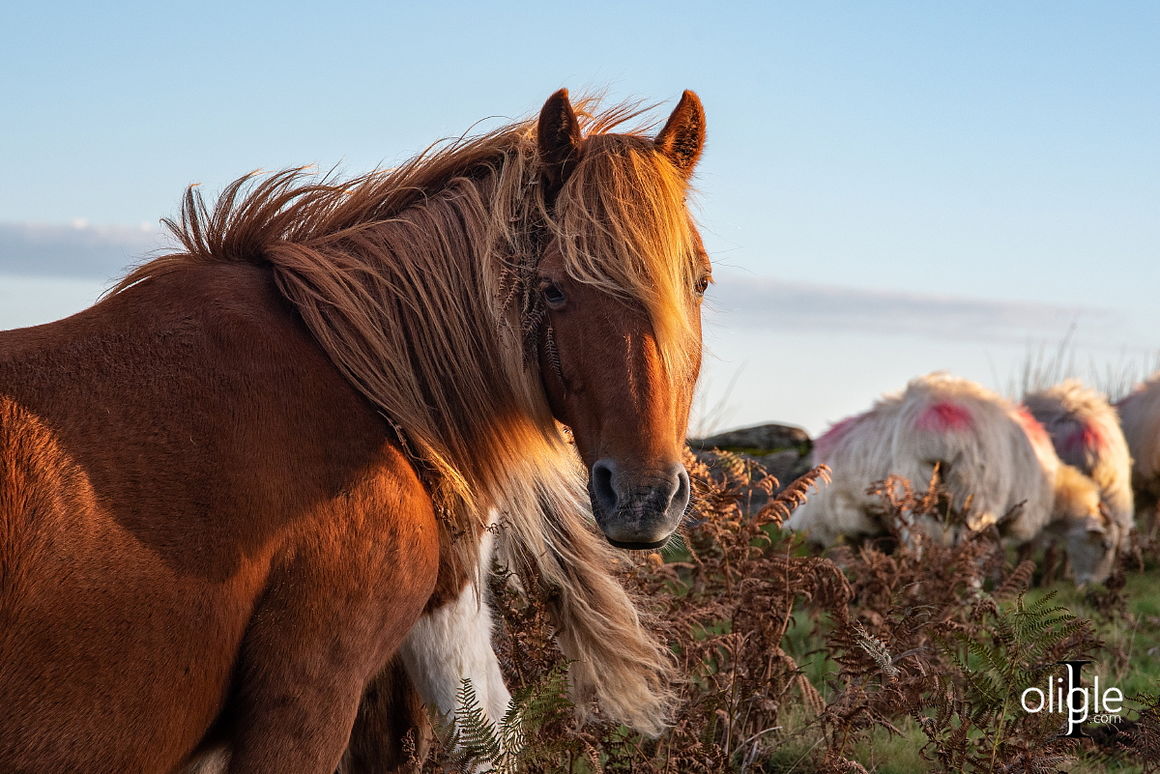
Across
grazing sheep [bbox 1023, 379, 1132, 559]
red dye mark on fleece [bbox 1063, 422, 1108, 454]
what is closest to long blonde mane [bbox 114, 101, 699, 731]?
grazing sheep [bbox 1023, 379, 1132, 559]

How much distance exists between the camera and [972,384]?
696cm

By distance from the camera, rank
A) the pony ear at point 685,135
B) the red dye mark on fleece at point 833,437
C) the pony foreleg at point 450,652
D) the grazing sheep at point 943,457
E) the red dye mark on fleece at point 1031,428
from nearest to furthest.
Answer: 1. the pony ear at point 685,135
2. the pony foreleg at point 450,652
3. the grazing sheep at point 943,457
4. the red dye mark on fleece at point 833,437
5. the red dye mark on fleece at point 1031,428

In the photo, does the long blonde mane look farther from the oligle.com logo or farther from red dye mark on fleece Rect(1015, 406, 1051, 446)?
red dye mark on fleece Rect(1015, 406, 1051, 446)

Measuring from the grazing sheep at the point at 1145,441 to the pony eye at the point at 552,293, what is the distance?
8285 mm

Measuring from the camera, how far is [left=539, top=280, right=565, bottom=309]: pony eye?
2.28m

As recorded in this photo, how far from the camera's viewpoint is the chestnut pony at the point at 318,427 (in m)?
1.95

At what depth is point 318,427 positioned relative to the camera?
2.20 meters

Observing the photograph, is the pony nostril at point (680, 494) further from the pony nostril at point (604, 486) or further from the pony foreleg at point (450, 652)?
the pony foreleg at point (450, 652)

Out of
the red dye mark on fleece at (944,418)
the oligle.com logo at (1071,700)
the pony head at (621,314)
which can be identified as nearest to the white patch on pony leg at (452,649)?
the pony head at (621,314)

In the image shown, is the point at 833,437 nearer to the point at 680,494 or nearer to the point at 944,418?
the point at 944,418

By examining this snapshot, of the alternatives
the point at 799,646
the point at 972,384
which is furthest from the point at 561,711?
the point at 972,384

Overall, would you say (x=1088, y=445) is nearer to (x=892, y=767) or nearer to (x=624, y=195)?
(x=892, y=767)

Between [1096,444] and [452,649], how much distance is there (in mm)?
7151

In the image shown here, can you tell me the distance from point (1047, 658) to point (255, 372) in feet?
7.83
